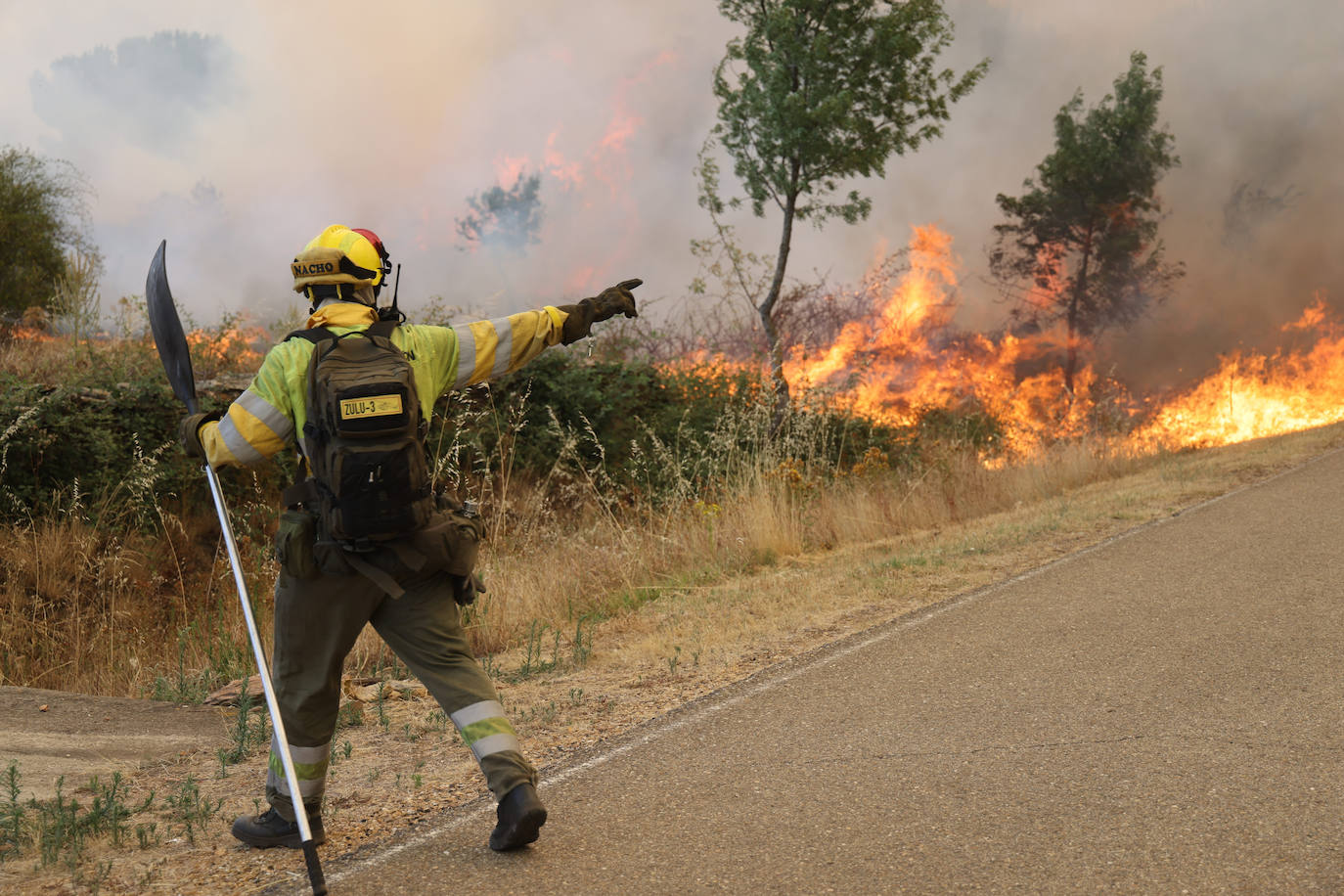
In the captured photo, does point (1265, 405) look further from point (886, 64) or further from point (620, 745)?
point (620, 745)

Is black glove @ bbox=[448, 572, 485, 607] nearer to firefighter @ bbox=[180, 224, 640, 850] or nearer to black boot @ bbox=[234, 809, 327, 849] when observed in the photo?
firefighter @ bbox=[180, 224, 640, 850]

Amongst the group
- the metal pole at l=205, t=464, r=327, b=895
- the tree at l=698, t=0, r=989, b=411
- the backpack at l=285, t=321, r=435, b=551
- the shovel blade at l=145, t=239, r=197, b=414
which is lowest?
the metal pole at l=205, t=464, r=327, b=895

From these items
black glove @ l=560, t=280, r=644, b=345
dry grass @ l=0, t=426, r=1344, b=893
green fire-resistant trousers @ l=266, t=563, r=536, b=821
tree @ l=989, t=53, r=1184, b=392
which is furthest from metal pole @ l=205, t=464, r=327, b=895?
tree @ l=989, t=53, r=1184, b=392

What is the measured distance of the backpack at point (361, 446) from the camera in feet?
10.4

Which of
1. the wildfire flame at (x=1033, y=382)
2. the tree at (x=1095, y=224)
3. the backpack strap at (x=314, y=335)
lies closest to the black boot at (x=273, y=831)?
the backpack strap at (x=314, y=335)

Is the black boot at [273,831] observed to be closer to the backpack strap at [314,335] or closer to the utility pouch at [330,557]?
the utility pouch at [330,557]

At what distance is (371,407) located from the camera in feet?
10.4

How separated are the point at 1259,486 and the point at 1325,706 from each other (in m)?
6.63

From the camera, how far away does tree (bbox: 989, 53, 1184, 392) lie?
3238 cm

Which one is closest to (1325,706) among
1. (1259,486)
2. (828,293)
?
(1259,486)

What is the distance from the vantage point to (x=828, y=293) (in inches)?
942

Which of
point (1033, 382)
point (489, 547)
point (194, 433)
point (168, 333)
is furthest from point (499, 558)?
point (1033, 382)

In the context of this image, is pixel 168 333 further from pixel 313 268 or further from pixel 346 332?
pixel 346 332

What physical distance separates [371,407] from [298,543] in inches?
19.5
